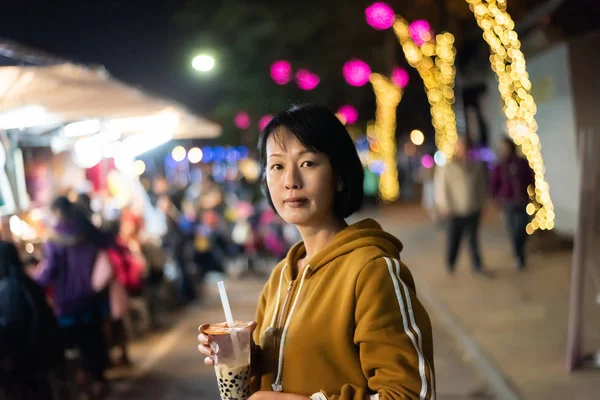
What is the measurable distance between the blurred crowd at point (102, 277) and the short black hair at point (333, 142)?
3.52 metres

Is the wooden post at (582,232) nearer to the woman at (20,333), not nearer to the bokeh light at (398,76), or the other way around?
the woman at (20,333)

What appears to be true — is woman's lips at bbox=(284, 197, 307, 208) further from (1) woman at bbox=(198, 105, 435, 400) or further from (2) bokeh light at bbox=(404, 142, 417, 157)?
(2) bokeh light at bbox=(404, 142, 417, 157)

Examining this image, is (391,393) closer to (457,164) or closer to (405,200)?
(457,164)

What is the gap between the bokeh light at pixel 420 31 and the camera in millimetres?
18484

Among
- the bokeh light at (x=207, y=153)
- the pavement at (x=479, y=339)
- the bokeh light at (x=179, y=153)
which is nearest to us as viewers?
the pavement at (x=479, y=339)

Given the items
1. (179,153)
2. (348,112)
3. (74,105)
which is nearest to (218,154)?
(179,153)

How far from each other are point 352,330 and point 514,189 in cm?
992

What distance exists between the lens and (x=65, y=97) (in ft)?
24.8

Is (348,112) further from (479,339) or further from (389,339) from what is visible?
(389,339)

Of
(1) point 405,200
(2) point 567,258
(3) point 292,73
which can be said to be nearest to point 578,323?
(2) point 567,258

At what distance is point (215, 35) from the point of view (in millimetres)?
23578

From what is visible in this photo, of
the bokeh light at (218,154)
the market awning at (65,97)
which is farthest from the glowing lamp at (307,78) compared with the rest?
the bokeh light at (218,154)

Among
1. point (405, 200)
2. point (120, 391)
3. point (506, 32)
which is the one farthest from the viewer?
point (405, 200)

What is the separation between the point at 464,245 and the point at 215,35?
12.4 meters
